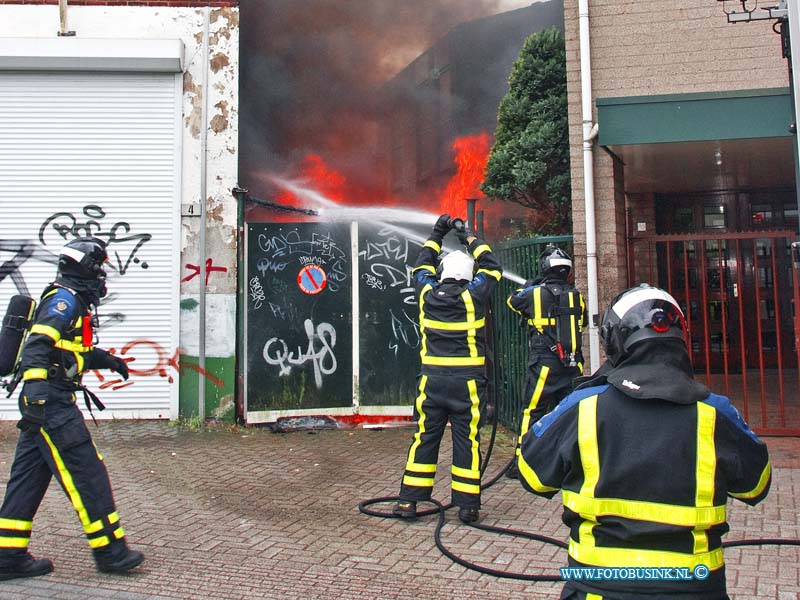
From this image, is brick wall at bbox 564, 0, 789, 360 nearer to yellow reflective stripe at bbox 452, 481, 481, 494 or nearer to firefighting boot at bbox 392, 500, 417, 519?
yellow reflective stripe at bbox 452, 481, 481, 494

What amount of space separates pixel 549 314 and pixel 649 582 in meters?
4.27

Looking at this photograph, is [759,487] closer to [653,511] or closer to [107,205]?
[653,511]

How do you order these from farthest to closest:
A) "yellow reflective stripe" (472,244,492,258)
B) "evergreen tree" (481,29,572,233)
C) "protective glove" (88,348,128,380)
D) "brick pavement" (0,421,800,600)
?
"evergreen tree" (481,29,572,233) < "yellow reflective stripe" (472,244,492,258) < "protective glove" (88,348,128,380) < "brick pavement" (0,421,800,600)

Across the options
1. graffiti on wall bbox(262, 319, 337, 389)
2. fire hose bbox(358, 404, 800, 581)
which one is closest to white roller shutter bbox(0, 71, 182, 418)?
graffiti on wall bbox(262, 319, 337, 389)

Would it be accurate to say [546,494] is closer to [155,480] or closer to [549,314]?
[549,314]

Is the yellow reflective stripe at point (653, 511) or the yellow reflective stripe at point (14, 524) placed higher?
the yellow reflective stripe at point (653, 511)

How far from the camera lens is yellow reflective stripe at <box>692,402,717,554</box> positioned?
2180 mm

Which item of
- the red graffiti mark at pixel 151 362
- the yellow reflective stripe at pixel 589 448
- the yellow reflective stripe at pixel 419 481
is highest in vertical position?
the red graffiti mark at pixel 151 362

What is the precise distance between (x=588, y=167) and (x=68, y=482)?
18.8 ft

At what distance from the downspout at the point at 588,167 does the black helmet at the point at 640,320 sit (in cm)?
543

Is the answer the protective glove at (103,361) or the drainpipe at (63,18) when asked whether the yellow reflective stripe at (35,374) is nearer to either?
the protective glove at (103,361)

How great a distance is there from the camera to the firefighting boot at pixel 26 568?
432 centimetres

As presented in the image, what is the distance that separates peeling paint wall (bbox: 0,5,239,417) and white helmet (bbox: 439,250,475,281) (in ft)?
13.3

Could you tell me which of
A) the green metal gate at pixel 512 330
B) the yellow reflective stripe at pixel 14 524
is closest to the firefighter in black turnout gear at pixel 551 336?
the green metal gate at pixel 512 330
